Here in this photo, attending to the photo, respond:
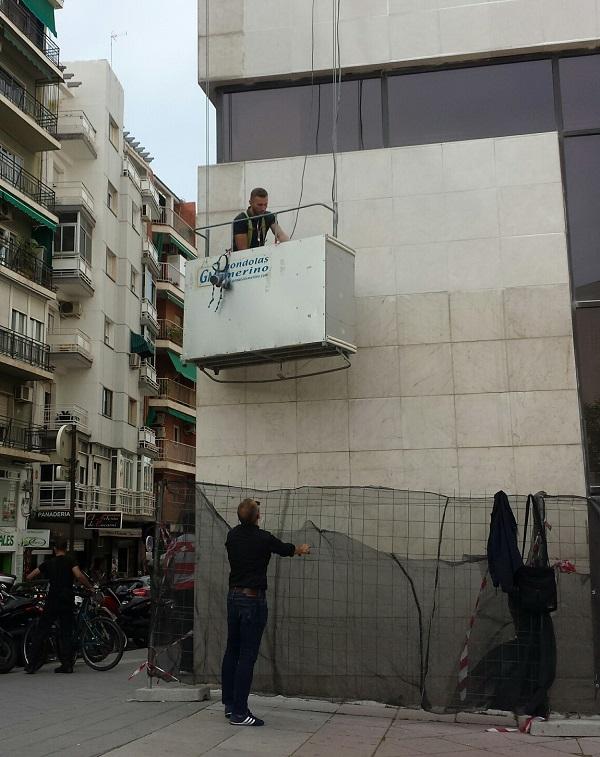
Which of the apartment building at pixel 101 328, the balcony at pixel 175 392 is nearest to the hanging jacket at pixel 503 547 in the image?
the apartment building at pixel 101 328

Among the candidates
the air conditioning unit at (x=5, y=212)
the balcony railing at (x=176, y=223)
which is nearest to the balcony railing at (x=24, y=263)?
the air conditioning unit at (x=5, y=212)

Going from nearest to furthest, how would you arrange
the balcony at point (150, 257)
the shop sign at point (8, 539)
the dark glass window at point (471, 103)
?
the dark glass window at point (471, 103)
the shop sign at point (8, 539)
the balcony at point (150, 257)

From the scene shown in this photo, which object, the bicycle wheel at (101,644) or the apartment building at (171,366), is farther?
the apartment building at (171,366)

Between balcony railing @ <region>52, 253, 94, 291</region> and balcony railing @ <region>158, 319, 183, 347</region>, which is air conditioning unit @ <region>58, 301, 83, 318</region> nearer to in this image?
balcony railing @ <region>52, 253, 94, 291</region>

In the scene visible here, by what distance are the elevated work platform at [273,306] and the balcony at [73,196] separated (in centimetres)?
3202

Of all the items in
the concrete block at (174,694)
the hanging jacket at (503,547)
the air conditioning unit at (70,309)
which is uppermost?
the air conditioning unit at (70,309)

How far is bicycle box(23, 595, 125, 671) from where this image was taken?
40.4 ft

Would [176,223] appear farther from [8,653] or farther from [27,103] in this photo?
[8,653]

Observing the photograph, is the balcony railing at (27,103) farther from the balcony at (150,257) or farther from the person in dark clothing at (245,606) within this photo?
the person in dark clothing at (245,606)

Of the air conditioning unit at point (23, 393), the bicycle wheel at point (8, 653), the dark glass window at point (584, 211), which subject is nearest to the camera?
the dark glass window at point (584, 211)

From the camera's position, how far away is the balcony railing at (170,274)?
53.5 metres

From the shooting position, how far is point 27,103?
37.0m

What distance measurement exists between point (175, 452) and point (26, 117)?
901 inches

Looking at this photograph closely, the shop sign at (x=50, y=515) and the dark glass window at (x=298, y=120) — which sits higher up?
the dark glass window at (x=298, y=120)
